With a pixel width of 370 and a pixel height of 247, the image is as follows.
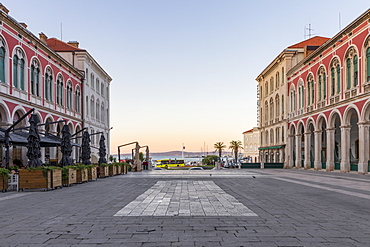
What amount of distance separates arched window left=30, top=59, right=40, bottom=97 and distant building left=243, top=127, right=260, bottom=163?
68521mm

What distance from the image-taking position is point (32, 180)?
15492 mm

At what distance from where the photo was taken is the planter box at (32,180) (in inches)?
607

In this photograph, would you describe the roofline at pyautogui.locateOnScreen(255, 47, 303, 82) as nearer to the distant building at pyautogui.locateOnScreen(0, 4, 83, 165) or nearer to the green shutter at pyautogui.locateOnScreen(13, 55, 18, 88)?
the distant building at pyautogui.locateOnScreen(0, 4, 83, 165)

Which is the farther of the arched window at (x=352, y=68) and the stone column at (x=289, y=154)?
the stone column at (x=289, y=154)

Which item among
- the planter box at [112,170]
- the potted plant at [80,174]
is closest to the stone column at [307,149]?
the planter box at [112,170]

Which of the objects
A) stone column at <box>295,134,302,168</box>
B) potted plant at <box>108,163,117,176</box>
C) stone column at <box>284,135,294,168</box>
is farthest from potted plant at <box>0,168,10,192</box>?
stone column at <box>284,135,294,168</box>

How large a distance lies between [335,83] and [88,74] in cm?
2979

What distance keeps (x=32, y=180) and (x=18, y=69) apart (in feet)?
49.9

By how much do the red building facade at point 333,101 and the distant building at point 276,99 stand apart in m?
2.11

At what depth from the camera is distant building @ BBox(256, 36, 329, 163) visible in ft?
164

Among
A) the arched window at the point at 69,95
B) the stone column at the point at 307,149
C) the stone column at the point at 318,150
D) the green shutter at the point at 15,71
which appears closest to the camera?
the green shutter at the point at 15,71

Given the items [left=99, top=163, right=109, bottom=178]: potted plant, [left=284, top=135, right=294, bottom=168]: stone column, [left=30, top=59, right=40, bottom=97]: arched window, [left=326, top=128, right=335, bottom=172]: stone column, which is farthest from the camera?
[left=284, top=135, right=294, bottom=168]: stone column

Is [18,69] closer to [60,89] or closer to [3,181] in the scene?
[60,89]

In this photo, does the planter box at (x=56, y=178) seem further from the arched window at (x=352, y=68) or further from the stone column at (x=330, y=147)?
the stone column at (x=330, y=147)
